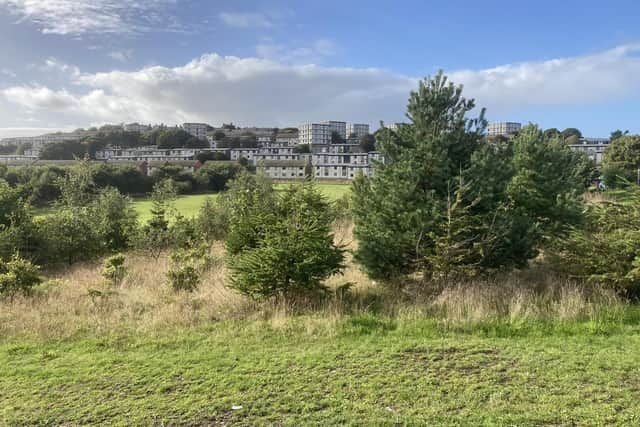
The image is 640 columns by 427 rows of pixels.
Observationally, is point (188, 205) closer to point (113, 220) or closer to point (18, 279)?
point (113, 220)

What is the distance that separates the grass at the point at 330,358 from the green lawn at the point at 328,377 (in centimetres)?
2

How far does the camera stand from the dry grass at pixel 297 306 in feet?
19.1

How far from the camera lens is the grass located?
11.4ft

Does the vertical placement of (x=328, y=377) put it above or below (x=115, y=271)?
above

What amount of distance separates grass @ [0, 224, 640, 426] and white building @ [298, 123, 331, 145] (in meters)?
122

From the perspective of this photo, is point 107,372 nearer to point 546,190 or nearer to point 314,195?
point 314,195

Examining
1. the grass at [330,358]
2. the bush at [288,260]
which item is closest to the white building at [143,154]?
the bush at [288,260]

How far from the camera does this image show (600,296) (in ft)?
21.3

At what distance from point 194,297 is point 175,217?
346 inches

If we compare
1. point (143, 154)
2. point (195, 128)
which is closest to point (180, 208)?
point (143, 154)

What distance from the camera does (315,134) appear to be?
129 meters

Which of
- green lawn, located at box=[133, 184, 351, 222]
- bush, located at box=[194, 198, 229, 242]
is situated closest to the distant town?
green lawn, located at box=[133, 184, 351, 222]

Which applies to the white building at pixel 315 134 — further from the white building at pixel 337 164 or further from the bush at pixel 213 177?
the bush at pixel 213 177

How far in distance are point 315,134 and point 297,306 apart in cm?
12509
